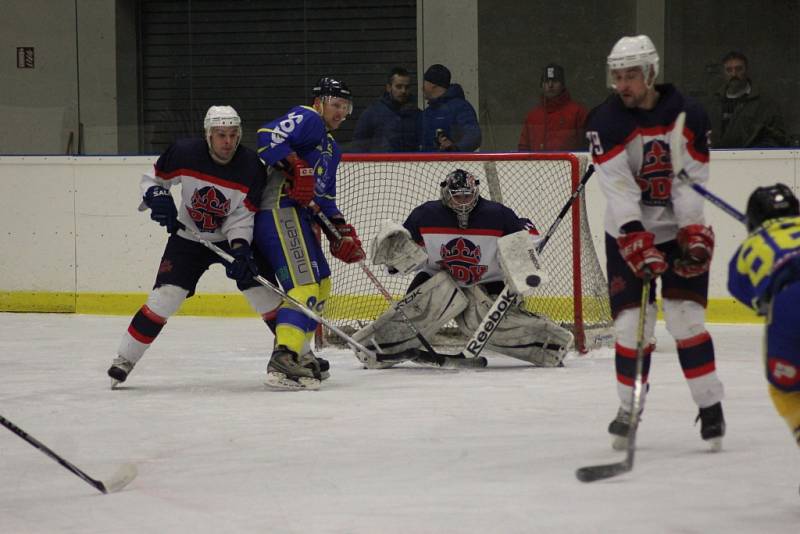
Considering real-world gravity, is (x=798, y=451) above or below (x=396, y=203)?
below

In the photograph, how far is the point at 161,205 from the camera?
4.39 meters

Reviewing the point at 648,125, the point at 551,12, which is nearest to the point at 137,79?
the point at 551,12

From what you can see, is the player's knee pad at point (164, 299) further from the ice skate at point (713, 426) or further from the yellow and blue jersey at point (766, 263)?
the yellow and blue jersey at point (766, 263)

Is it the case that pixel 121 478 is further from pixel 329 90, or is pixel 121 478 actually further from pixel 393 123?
pixel 393 123

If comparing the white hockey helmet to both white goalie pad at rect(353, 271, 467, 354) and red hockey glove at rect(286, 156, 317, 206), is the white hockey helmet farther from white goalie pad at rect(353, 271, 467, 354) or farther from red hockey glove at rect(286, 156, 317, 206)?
white goalie pad at rect(353, 271, 467, 354)

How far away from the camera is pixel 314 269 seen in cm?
462

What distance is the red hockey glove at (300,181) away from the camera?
4516 mm

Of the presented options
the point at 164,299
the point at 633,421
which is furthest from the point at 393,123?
the point at 633,421

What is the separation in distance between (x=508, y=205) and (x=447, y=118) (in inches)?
29.8

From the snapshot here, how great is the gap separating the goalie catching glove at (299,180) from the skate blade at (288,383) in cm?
63

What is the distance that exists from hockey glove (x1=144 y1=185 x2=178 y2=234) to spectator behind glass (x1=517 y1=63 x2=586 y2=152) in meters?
2.68

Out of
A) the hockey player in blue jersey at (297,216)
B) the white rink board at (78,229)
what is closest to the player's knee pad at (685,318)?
the hockey player in blue jersey at (297,216)

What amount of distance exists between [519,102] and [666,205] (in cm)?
349

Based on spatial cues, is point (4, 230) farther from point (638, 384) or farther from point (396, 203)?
point (638, 384)
